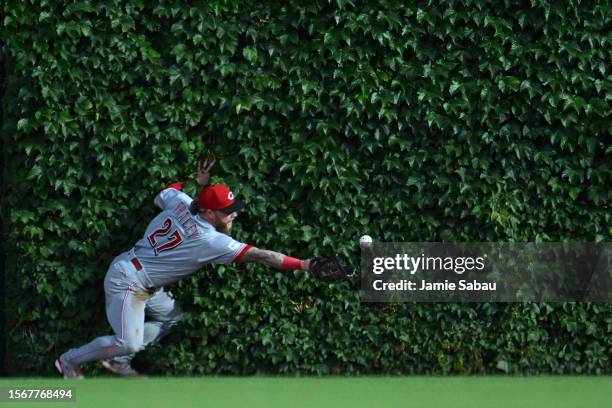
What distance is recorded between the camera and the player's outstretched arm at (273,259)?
8.12m

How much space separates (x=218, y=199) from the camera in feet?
27.3

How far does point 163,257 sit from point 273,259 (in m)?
0.89

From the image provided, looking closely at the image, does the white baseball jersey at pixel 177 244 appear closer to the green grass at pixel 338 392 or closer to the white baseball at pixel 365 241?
the green grass at pixel 338 392

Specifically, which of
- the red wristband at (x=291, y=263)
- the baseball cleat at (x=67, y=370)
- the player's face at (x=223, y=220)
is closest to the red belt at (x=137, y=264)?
the player's face at (x=223, y=220)

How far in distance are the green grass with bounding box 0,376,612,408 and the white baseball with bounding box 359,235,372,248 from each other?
1.02 metres

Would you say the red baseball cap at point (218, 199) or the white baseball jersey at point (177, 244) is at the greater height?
the red baseball cap at point (218, 199)

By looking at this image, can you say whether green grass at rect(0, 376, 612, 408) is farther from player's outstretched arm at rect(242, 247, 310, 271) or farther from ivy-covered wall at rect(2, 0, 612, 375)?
player's outstretched arm at rect(242, 247, 310, 271)

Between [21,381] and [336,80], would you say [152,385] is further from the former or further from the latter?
[336,80]

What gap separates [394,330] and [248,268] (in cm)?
124

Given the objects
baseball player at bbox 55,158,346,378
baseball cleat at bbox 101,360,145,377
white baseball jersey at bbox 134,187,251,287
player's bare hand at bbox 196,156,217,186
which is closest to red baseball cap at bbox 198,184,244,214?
baseball player at bbox 55,158,346,378

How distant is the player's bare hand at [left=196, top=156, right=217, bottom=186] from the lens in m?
8.77

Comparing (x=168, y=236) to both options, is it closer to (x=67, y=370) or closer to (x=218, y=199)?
(x=218, y=199)

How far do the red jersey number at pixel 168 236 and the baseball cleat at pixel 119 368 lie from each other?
100cm

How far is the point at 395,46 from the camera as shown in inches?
340
